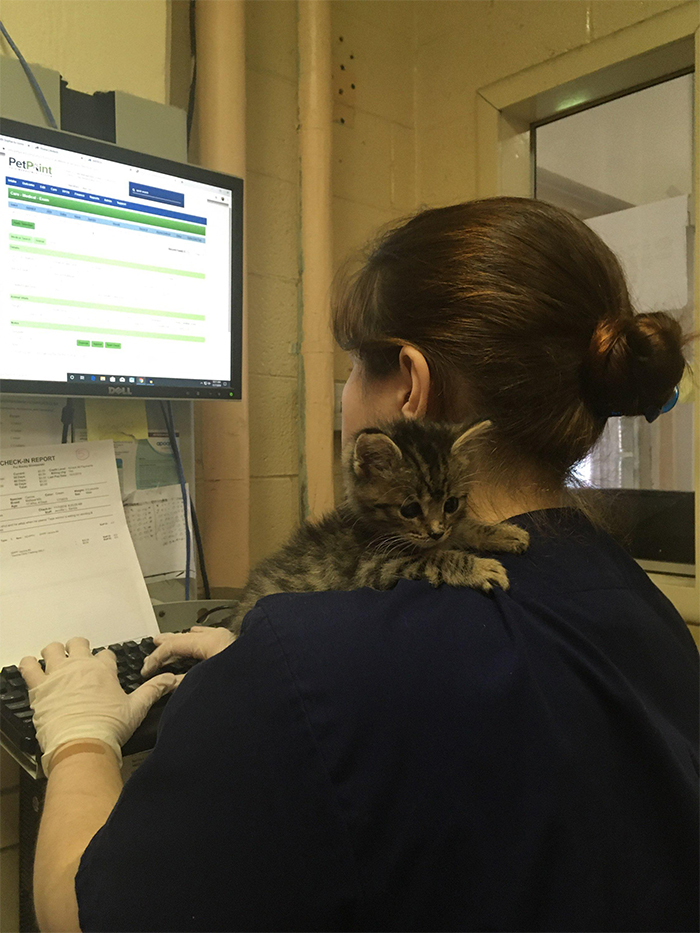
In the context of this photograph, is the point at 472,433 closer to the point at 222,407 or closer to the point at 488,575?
the point at 488,575

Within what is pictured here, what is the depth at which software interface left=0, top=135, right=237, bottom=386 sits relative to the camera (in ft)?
3.92

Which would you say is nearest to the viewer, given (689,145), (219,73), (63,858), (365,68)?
(63,858)

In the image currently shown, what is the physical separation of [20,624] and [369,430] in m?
0.73

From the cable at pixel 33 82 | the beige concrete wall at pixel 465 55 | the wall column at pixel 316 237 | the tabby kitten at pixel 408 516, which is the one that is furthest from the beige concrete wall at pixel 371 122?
the tabby kitten at pixel 408 516

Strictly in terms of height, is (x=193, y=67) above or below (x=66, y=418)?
above

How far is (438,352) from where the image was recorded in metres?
0.85

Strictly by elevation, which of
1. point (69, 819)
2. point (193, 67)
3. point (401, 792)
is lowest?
point (69, 819)

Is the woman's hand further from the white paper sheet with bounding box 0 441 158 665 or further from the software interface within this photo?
the software interface

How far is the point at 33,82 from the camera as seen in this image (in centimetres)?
128

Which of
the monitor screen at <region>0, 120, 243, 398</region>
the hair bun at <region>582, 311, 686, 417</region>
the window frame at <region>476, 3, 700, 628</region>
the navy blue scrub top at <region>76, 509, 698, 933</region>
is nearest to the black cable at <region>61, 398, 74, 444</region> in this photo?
the monitor screen at <region>0, 120, 243, 398</region>

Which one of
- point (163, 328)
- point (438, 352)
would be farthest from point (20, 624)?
point (438, 352)

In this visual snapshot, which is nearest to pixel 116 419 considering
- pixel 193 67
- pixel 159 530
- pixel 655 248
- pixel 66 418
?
pixel 66 418

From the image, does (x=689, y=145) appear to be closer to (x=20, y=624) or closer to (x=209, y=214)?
(x=209, y=214)

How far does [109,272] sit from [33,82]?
0.39 meters
